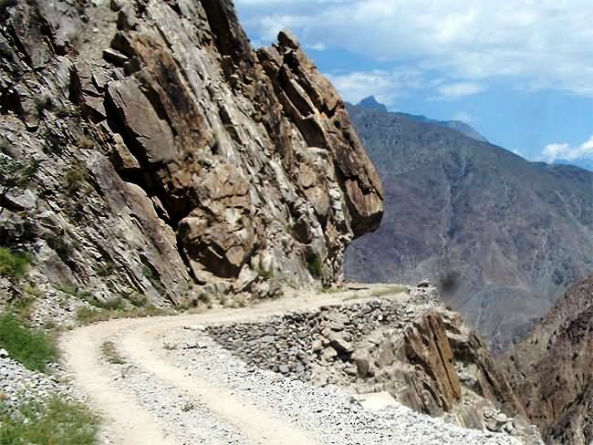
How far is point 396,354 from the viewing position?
34.2 metres

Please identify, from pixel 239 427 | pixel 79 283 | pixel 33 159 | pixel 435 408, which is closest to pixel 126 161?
pixel 33 159

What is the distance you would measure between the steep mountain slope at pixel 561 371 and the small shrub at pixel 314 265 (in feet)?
234

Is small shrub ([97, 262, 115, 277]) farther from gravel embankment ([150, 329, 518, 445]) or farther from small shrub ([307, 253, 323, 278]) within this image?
small shrub ([307, 253, 323, 278])

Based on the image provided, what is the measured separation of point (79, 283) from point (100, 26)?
Answer: 14420 mm

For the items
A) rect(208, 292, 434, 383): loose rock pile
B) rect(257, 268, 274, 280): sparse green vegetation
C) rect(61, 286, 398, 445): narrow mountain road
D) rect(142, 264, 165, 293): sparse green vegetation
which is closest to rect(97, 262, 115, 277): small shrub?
rect(142, 264, 165, 293): sparse green vegetation

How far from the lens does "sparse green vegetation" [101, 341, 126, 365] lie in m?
21.9

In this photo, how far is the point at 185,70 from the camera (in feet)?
133

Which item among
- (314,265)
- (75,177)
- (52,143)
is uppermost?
(52,143)

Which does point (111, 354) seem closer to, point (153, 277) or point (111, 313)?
point (111, 313)

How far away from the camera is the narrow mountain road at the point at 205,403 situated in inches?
678

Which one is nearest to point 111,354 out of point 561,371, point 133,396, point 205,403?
point 133,396

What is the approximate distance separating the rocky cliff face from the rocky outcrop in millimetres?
5508

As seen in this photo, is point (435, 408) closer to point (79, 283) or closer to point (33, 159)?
point (79, 283)

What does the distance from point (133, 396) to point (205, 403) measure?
1679 millimetres
